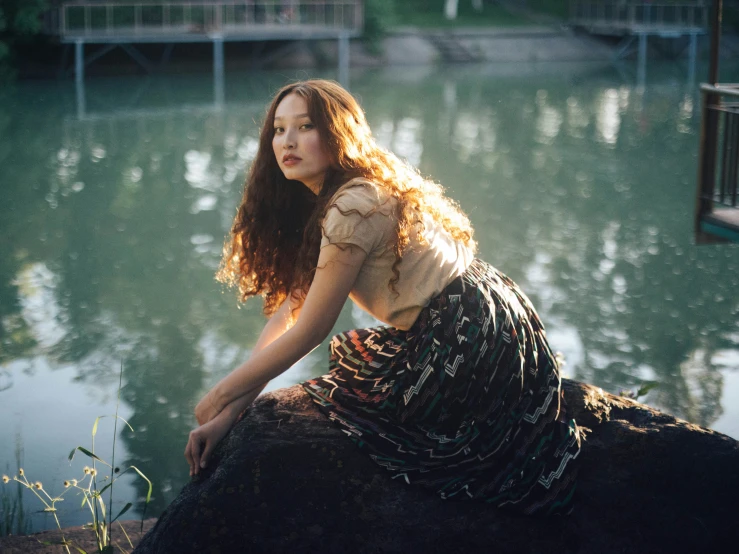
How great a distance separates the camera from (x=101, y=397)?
18.3 ft

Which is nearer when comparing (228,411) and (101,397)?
(228,411)

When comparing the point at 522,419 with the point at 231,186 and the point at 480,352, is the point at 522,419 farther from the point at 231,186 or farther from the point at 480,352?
the point at 231,186

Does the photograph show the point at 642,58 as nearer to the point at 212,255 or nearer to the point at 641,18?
the point at 641,18

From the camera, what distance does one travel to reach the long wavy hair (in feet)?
8.56

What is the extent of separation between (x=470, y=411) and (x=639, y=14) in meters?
29.6

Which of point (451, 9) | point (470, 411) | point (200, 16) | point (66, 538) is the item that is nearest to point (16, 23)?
point (200, 16)

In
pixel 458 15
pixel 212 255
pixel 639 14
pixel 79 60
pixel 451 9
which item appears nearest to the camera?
pixel 212 255

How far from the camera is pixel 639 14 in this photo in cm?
2991

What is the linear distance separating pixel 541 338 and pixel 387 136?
12.5 m

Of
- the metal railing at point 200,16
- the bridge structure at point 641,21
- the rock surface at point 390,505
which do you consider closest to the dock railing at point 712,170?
the rock surface at point 390,505

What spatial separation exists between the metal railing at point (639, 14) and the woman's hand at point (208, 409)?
27.8 m

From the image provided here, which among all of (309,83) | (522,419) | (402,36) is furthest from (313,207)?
(402,36)

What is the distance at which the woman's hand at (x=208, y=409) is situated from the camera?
2.59m

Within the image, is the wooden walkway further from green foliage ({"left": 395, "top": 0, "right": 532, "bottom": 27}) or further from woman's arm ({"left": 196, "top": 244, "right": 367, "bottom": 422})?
woman's arm ({"left": 196, "top": 244, "right": 367, "bottom": 422})
